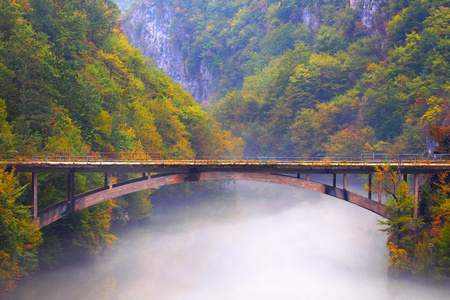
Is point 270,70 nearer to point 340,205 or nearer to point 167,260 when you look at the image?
point 340,205

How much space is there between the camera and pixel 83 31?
81.5 meters

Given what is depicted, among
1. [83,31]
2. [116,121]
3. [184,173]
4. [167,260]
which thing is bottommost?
[167,260]

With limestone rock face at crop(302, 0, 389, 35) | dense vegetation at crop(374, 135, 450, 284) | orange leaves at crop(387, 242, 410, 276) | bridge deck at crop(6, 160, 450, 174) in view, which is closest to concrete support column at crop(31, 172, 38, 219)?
bridge deck at crop(6, 160, 450, 174)

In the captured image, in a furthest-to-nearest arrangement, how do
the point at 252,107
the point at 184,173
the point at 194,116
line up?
the point at 252,107 < the point at 194,116 < the point at 184,173

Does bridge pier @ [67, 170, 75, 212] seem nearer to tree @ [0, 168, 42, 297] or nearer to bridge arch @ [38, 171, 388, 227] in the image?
bridge arch @ [38, 171, 388, 227]

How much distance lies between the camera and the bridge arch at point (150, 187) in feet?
154

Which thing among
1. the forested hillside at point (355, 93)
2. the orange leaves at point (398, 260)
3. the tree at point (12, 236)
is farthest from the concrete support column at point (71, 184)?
the forested hillside at point (355, 93)

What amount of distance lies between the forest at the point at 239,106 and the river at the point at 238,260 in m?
2.69

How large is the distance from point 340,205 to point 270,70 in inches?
3002

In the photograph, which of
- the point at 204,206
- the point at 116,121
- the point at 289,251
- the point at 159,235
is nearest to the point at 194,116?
the point at 204,206

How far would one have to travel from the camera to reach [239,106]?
140 meters

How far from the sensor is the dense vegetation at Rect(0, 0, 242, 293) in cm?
4653

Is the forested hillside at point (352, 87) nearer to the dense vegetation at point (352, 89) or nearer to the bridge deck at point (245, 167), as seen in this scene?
the dense vegetation at point (352, 89)

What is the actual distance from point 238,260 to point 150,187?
18004 mm
